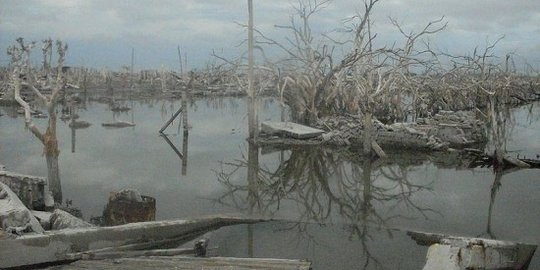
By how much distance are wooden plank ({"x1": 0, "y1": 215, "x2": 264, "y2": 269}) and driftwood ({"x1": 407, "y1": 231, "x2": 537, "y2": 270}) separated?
3772mm

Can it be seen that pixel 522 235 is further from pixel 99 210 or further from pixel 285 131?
pixel 285 131

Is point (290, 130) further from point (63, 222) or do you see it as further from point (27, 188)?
point (63, 222)

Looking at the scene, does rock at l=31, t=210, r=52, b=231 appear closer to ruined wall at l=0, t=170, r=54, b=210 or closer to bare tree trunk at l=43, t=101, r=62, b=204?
ruined wall at l=0, t=170, r=54, b=210

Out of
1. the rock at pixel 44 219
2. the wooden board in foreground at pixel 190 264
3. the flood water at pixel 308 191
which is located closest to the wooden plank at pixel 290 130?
the flood water at pixel 308 191

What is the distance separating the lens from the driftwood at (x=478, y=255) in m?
5.89

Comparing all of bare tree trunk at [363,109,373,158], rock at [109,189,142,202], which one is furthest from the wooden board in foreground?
bare tree trunk at [363,109,373,158]

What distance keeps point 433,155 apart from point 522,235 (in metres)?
7.31

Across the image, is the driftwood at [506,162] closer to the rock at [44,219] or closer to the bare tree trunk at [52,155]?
the bare tree trunk at [52,155]

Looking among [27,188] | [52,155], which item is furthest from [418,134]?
[27,188]

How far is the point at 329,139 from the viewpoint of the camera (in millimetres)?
17500

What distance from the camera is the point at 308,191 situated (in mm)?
11680

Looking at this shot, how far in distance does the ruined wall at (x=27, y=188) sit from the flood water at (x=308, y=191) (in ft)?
2.81

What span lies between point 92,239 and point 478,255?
16.7 ft

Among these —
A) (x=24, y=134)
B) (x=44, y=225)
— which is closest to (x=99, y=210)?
(x=44, y=225)
